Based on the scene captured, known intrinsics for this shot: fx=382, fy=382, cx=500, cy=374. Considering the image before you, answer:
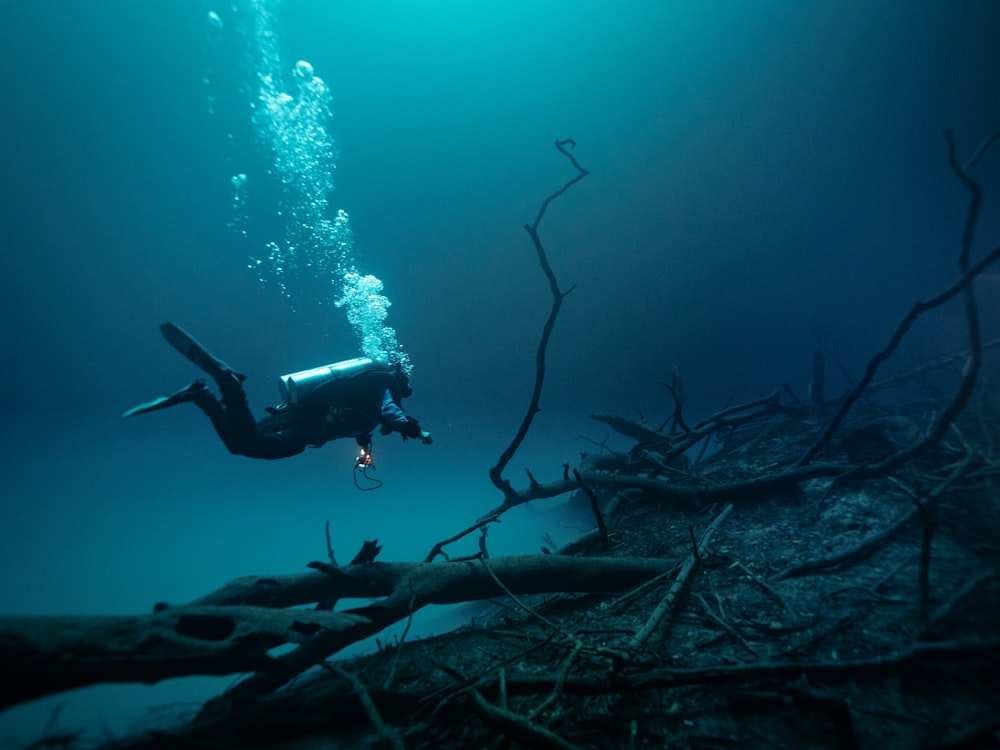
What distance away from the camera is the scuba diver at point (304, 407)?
4.75m

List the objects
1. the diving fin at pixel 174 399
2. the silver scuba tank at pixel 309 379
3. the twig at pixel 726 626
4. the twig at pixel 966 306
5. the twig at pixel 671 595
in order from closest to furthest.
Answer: the twig at pixel 726 626, the twig at pixel 966 306, the twig at pixel 671 595, the diving fin at pixel 174 399, the silver scuba tank at pixel 309 379

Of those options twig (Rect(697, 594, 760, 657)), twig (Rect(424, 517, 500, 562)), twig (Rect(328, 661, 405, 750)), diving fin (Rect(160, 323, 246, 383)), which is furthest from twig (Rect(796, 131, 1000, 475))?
diving fin (Rect(160, 323, 246, 383))

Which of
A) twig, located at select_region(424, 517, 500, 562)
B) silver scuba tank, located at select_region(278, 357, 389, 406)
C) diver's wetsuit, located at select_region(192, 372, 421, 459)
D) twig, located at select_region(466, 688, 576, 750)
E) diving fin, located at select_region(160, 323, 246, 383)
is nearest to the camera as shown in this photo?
twig, located at select_region(466, 688, 576, 750)

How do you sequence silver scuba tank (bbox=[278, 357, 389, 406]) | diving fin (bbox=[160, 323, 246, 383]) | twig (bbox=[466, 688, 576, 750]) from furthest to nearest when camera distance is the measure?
silver scuba tank (bbox=[278, 357, 389, 406]) → diving fin (bbox=[160, 323, 246, 383]) → twig (bbox=[466, 688, 576, 750])

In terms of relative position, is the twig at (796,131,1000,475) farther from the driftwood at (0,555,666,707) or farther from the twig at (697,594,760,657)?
the driftwood at (0,555,666,707)

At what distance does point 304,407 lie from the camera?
6.00m

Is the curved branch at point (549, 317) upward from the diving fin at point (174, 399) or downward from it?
upward

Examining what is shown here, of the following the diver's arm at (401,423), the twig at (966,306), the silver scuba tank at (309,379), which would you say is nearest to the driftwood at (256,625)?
the diver's arm at (401,423)

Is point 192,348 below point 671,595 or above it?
above

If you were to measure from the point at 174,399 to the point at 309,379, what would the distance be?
7.04 ft

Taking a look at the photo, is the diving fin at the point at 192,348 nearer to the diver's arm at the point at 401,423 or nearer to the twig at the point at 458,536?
the diver's arm at the point at 401,423

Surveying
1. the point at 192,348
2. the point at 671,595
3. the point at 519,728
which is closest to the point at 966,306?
the point at 671,595

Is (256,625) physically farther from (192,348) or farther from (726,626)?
(726,626)

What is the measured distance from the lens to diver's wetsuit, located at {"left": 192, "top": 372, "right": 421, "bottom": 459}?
4973 millimetres
